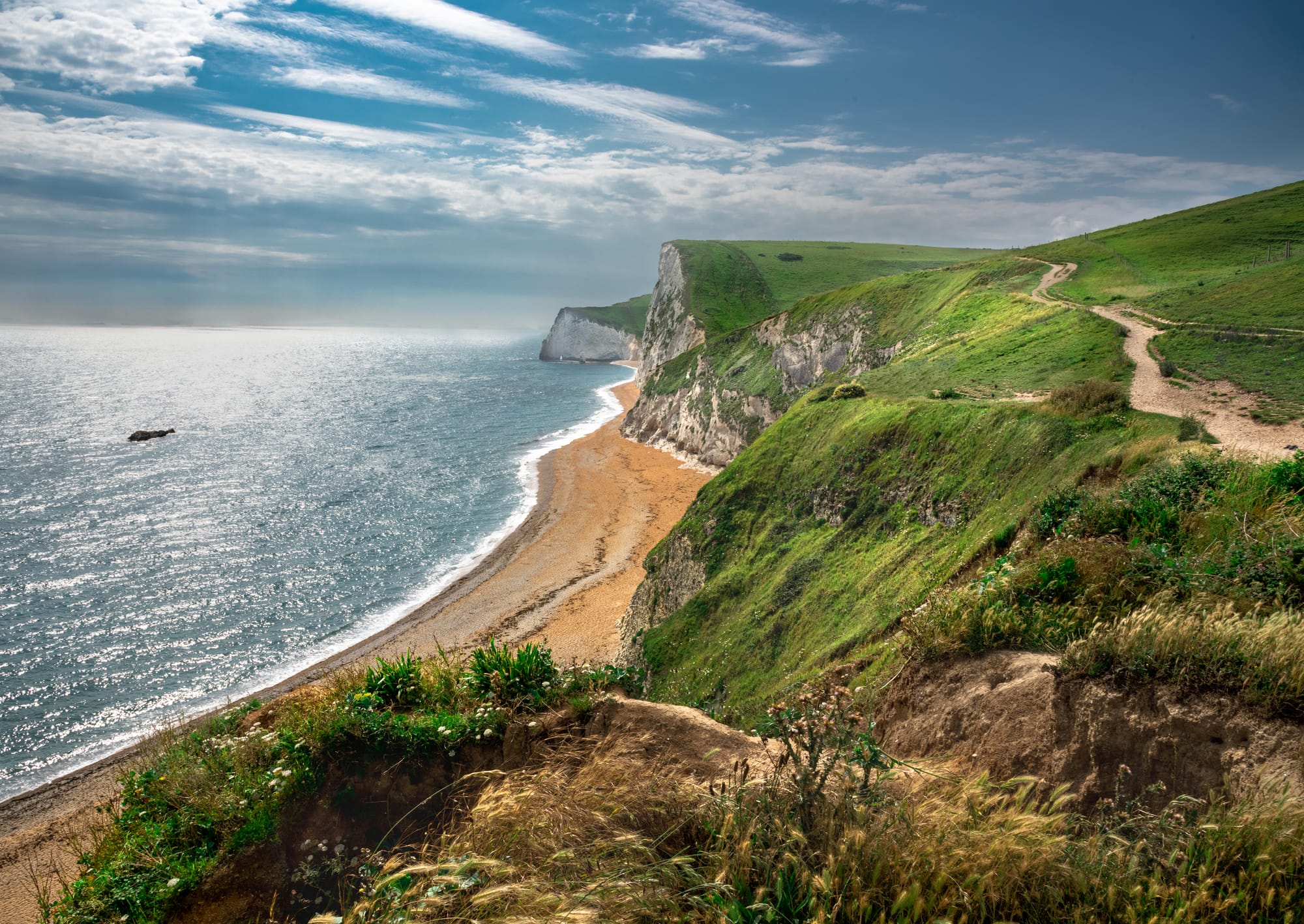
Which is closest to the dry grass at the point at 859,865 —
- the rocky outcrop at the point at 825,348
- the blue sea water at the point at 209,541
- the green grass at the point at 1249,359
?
the green grass at the point at 1249,359

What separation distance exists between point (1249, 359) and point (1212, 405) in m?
6.37

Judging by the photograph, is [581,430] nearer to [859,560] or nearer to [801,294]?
[801,294]

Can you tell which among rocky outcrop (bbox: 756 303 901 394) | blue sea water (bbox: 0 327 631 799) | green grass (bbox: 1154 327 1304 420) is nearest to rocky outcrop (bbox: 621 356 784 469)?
rocky outcrop (bbox: 756 303 901 394)

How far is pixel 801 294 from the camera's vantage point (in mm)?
118312

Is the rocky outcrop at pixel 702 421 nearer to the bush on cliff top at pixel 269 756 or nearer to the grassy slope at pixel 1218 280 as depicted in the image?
the grassy slope at pixel 1218 280

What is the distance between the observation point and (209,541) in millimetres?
46500

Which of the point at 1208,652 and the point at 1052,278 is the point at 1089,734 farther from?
the point at 1052,278

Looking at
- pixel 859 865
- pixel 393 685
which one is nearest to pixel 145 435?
pixel 393 685

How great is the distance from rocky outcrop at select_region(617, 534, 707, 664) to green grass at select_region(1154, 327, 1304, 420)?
810 inches

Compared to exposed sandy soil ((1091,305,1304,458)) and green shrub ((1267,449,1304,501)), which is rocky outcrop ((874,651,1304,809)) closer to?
green shrub ((1267,449,1304,501))

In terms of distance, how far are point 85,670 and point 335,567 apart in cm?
1421

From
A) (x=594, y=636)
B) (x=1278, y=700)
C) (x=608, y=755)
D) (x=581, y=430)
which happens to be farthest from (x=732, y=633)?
(x=581, y=430)

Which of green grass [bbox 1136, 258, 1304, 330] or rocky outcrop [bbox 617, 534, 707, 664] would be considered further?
rocky outcrop [bbox 617, 534, 707, 664]

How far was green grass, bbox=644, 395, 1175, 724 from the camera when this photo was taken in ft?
56.6
